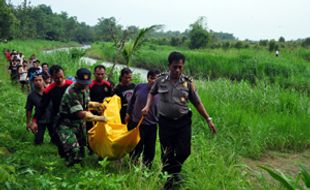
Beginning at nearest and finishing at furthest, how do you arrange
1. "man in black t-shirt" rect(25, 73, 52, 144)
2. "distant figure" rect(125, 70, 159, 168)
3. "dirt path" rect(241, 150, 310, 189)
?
1. "distant figure" rect(125, 70, 159, 168)
2. "man in black t-shirt" rect(25, 73, 52, 144)
3. "dirt path" rect(241, 150, 310, 189)

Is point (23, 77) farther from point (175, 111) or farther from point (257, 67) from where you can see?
point (257, 67)

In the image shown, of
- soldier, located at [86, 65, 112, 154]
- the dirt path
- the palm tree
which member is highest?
the palm tree

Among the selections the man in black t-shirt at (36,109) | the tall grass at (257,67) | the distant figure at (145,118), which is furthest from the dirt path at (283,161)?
the tall grass at (257,67)

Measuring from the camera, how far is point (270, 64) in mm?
18156

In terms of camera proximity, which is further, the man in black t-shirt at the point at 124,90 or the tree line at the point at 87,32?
the tree line at the point at 87,32

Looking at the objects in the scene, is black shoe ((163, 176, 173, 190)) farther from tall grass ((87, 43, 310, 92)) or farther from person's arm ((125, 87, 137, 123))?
tall grass ((87, 43, 310, 92))

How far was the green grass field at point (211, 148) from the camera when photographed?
12.5 ft

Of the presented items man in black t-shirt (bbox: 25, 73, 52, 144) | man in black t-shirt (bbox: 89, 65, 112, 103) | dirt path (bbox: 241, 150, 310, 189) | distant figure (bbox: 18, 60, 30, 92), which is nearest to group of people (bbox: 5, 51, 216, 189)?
man in black t-shirt (bbox: 89, 65, 112, 103)

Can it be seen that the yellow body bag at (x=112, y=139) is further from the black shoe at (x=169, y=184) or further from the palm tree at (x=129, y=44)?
the palm tree at (x=129, y=44)

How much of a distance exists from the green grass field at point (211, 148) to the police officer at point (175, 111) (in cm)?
21

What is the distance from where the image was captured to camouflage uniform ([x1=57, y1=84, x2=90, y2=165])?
4484 mm

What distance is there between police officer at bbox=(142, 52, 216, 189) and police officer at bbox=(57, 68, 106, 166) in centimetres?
74

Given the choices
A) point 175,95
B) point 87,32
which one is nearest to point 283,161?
point 175,95

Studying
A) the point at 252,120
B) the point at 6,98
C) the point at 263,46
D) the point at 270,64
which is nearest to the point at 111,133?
the point at 252,120
